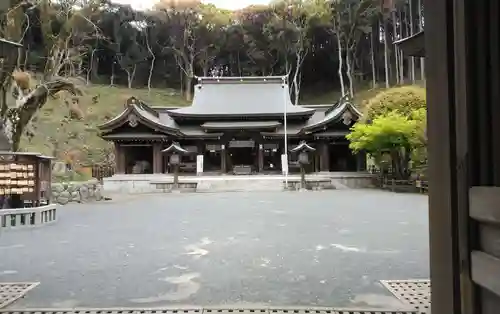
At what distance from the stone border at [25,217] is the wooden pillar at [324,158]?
19.8 meters

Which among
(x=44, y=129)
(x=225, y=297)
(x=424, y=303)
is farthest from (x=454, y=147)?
(x=44, y=129)

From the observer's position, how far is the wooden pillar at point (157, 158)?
28.0m

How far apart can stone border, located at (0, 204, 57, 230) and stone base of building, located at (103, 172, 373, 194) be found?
12.2 meters

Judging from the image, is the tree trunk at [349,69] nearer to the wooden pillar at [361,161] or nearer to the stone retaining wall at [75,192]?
the wooden pillar at [361,161]

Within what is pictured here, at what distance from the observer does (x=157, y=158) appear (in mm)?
28312

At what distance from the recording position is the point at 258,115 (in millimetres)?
29969

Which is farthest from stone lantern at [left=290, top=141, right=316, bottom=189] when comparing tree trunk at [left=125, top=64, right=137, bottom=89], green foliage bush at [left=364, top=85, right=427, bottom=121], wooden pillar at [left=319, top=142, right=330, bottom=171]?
tree trunk at [left=125, top=64, right=137, bottom=89]

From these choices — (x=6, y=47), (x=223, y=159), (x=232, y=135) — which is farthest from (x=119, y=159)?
(x=6, y=47)

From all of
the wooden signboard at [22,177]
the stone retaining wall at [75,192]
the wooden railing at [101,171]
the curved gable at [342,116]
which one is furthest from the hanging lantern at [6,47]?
the wooden railing at [101,171]

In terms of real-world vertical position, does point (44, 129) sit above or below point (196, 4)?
below

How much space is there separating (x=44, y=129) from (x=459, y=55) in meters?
38.7

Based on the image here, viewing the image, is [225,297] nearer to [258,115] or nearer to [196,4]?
[258,115]

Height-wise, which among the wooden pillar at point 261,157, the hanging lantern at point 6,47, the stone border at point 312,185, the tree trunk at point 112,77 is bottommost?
the stone border at point 312,185

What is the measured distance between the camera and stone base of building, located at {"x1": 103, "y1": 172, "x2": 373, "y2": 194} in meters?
23.8
